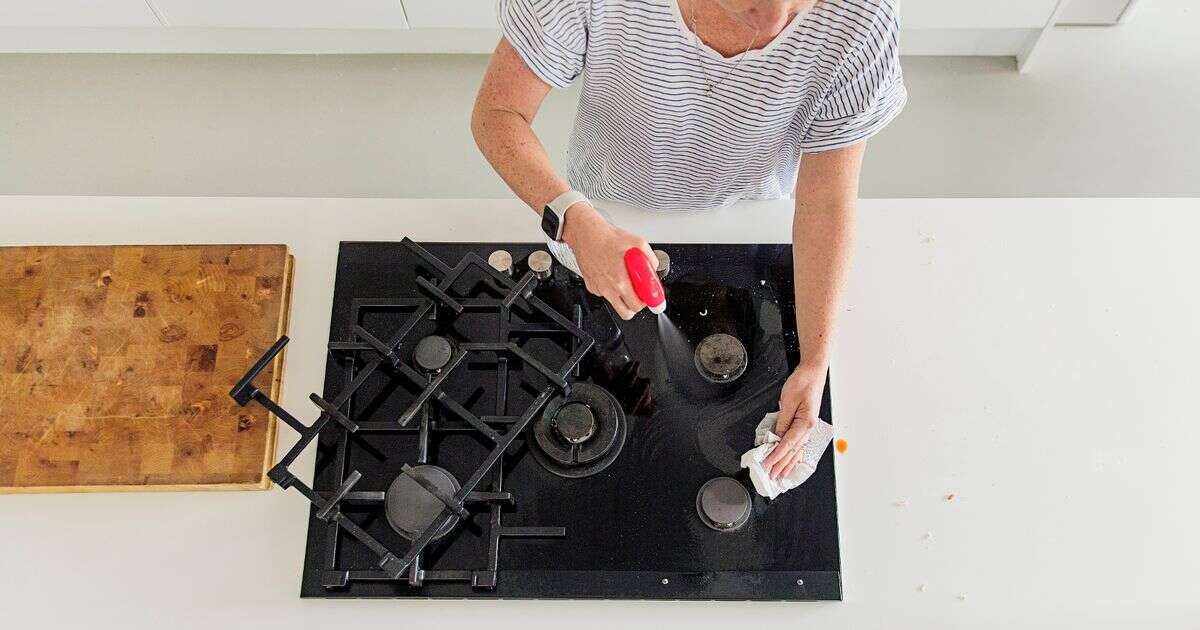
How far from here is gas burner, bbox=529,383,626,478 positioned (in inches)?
38.9

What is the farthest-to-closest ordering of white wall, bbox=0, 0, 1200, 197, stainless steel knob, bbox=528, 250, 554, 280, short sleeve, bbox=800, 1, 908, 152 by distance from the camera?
1. white wall, bbox=0, 0, 1200, 197
2. stainless steel knob, bbox=528, 250, 554, 280
3. short sleeve, bbox=800, 1, 908, 152

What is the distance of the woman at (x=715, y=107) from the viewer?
861mm

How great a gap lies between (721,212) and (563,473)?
0.41 meters

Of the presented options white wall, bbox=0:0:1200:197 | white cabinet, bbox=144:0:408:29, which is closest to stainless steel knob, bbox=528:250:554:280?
white wall, bbox=0:0:1200:197

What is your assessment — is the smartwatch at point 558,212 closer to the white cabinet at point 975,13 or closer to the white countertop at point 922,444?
the white countertop at point 922,444

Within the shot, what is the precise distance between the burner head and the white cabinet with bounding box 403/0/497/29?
1.22 metres

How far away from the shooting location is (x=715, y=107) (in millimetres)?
959

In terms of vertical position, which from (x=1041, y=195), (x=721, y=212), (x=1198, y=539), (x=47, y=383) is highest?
(x=1041, y=195)

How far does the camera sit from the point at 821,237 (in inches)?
39.1

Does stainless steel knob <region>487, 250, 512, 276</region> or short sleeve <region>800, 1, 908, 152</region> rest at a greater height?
short sleeve <region>800, 1, 908, 152</region>

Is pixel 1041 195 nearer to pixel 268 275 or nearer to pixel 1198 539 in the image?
pixel 1198 539

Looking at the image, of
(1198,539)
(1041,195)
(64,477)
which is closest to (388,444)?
(64,477)

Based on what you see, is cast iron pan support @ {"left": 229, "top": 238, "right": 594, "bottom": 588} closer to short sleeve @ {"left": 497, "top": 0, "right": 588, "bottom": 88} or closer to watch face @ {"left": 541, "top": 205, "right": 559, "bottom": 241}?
watch face @ {"left": 541, "top": 205, "right": 559, "bottom": 241}

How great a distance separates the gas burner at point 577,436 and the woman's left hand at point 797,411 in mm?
186
